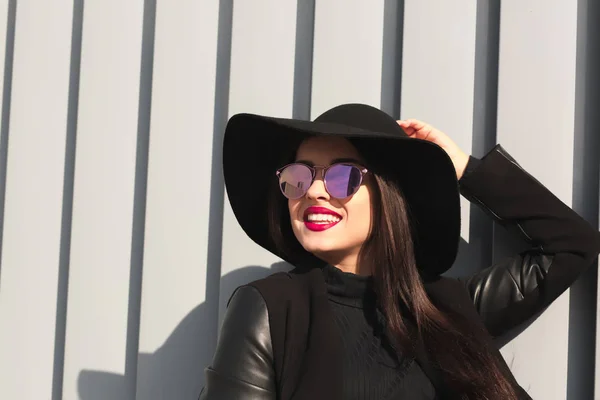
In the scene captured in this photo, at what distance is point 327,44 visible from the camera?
2076 millimetres

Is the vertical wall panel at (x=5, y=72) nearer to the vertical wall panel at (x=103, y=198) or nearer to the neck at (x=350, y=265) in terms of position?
the vertical wall panel at (x=103, y=198)

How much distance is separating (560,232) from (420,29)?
686mm

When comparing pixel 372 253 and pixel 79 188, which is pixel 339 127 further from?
pixel 79 188

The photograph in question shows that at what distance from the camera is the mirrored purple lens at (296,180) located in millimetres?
1644

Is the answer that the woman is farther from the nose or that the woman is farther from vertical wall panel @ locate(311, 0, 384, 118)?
vertical wall panel @ locate(311, 0, 384, 118)

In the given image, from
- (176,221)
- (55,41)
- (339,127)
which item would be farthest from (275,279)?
(55,41)

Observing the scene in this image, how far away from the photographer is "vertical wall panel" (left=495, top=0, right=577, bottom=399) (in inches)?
74.3

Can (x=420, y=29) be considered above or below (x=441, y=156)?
above

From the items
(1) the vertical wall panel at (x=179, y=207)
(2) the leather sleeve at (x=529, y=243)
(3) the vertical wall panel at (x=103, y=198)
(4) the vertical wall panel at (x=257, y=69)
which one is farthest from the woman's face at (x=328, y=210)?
(3) the vertical wall panel at (x=103, y=198)

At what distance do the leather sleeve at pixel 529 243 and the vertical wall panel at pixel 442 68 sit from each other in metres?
0.18

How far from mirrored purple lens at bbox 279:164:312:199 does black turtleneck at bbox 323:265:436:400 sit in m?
0.19

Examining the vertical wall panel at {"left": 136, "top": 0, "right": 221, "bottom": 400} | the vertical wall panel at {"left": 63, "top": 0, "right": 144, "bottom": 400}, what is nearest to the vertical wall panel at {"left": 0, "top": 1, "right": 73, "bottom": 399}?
the vertical wall panel at {"left": 63, "top": 0, "right": 144, "bottom": 400}

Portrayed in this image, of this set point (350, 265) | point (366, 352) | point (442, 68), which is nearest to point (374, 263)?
point (350, 265)

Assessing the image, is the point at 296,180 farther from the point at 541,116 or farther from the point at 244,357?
the point at 541,116
